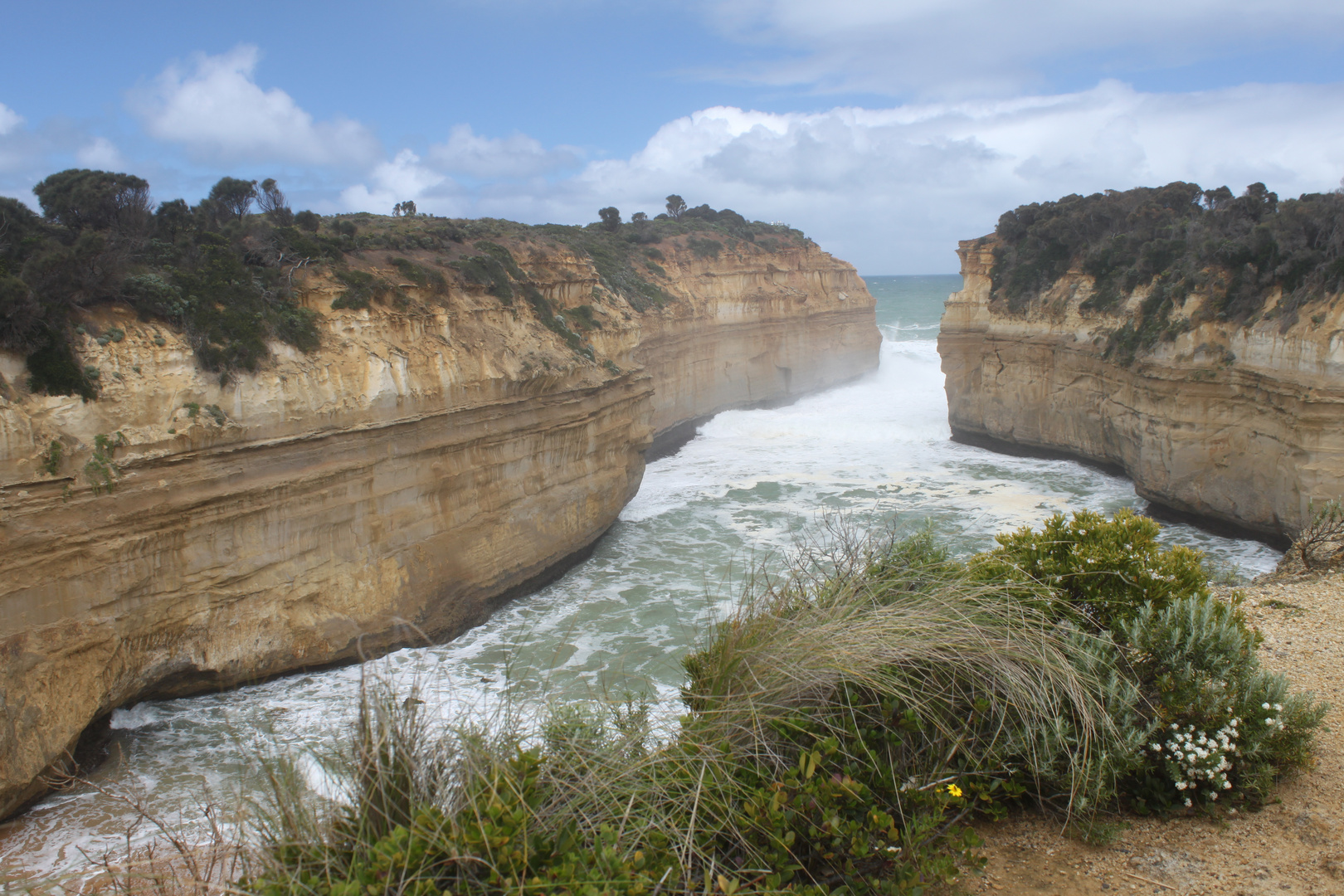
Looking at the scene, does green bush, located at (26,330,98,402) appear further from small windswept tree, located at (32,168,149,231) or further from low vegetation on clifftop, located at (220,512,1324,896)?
low vegetation on clifftop, located at (220,512,1324,896)

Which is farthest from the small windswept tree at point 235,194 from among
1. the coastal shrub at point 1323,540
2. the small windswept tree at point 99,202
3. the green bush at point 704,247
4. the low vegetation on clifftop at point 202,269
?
the green bush at point 704,247

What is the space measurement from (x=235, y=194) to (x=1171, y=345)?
18.3m

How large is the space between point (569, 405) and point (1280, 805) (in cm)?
1127

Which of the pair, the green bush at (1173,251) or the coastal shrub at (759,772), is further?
the green bush at (1173,251)

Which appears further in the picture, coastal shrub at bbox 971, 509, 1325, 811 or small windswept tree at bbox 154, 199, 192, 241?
small windswept tree at bbox 154, 199, 192, 241

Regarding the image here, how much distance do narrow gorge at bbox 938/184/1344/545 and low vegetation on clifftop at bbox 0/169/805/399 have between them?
11813mm

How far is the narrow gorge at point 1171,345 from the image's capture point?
1365 centimetres

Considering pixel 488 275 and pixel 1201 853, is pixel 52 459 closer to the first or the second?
pixel 488 275

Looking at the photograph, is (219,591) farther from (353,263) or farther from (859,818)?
(859,818)

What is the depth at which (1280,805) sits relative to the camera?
4430 millimetres

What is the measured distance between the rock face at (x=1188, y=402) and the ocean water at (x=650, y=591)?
31.0 inches

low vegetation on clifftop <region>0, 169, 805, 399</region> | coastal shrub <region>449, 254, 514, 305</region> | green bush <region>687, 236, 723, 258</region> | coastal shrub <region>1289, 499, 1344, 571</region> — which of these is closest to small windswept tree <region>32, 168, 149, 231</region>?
low vegetation on clifftop <region>0, 169, 805, 399</region>

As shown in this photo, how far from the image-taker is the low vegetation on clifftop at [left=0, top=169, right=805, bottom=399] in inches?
326

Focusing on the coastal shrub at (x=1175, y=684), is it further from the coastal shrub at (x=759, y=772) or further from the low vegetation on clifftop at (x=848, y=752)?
the coastal shrub at (x=759, y=772)
